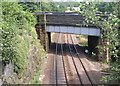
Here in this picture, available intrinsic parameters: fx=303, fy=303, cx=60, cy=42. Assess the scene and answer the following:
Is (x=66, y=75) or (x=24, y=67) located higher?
(x=24, y=67)

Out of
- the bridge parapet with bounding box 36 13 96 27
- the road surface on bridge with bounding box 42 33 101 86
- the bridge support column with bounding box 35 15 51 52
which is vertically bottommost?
the road surface on bridge with bounding box 42 33 101 86

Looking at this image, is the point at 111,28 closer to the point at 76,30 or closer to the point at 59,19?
the point at 76,30

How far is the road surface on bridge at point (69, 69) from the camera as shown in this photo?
760 inches

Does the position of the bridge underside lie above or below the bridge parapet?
below

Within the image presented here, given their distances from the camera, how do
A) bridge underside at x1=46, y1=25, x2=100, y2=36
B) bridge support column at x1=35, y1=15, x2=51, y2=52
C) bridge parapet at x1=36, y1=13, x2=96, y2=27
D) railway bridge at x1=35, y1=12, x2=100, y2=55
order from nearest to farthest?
bridge underside at x1=46, y1=25, x2=100, y2=36
bridge parapet at x1=36, y1=13, x2=96, y2=27
railway bridge at x1=35, y1=12, x2=100, y2=55
bridge support column at x1=35, y1=15, x2=51, y2=52

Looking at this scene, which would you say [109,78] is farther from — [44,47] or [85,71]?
[44,47]

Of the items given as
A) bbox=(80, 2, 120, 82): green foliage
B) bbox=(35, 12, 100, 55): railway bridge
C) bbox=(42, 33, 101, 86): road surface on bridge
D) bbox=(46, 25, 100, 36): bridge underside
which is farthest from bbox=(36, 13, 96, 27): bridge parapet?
bbox=(80, 2, 120, 82): green foliage

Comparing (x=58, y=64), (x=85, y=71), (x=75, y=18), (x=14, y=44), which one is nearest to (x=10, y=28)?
(x=14, y=44)

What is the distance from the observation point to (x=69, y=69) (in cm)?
2269

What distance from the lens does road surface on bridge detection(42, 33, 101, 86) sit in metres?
19.3

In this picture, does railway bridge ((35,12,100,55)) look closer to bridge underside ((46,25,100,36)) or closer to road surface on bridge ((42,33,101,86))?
bridge underside ((46,25,100,36))

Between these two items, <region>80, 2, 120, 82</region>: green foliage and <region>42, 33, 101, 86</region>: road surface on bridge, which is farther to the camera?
<region>42, 33, 101, 86</region>: road surface on bridge

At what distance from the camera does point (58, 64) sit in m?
24.7

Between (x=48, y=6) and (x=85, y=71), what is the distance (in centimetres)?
2342
